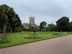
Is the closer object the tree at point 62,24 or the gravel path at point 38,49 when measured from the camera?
the gravel path at point 38,49

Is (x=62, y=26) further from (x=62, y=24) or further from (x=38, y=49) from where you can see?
(x=38, y=49)

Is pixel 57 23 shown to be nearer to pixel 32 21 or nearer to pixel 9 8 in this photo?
pixel 9 8

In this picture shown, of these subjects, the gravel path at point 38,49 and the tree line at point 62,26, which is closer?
the gravel path at point 38,49

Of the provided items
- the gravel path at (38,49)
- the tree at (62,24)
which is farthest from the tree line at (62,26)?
the gravel path at (38,49)

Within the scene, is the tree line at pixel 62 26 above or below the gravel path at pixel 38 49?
above

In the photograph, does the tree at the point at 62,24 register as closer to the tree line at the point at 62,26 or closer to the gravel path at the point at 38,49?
the tree line at the point at 62,26

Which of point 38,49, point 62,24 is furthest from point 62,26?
point 38,49

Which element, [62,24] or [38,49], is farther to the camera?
[62,24]

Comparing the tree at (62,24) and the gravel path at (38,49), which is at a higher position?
the tree at (62,24)

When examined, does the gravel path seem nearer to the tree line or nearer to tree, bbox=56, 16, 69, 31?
the tree line

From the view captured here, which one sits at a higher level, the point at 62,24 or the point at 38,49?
the point at 62,24

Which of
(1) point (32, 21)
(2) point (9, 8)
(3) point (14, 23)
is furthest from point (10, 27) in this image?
Answer: (1) point (32, 21)

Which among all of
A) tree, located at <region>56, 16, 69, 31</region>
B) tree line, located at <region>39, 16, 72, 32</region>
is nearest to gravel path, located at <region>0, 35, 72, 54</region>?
tree line, located at <region>39, 16, 72, 32</region>

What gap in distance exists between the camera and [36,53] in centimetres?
1070
